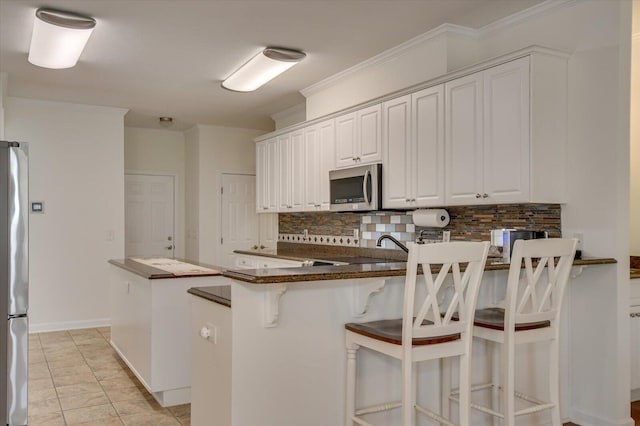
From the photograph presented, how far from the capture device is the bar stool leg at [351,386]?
7.78ft

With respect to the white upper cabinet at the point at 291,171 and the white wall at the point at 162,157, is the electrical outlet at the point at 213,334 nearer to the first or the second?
the white upper cabinet at the point at 291,171

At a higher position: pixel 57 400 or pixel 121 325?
pixel 121 325

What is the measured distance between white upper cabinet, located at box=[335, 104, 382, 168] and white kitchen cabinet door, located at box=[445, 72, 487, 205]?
0.79m

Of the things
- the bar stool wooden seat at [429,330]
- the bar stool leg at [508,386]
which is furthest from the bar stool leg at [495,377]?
the bar stool wooden seat at [429,330]

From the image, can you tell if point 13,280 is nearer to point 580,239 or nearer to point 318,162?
point 580,239

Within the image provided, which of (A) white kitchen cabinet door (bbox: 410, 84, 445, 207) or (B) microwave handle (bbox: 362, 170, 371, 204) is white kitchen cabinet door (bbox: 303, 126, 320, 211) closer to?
(B) microwave handle (bbox: 362, 170, 371, 204)

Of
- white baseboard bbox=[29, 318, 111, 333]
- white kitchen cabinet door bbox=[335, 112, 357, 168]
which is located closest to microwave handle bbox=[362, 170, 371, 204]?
white kitchen cabinet door bbox=[335, 112, 357, 168]

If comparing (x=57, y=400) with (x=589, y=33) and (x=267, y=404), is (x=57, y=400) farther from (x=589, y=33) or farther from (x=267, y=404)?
(x=589, y=33)

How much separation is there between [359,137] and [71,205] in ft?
12.0

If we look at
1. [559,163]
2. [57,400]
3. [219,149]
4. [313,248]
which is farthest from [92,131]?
[559,163]

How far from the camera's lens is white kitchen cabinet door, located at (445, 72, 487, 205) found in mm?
3385

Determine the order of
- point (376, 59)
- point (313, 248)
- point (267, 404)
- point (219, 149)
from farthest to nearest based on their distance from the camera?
point (219, 149)
point (313, 248)
point (376, 59)
point (267, 404)

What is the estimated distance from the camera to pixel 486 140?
3.33 m

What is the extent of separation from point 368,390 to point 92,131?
5085mm
